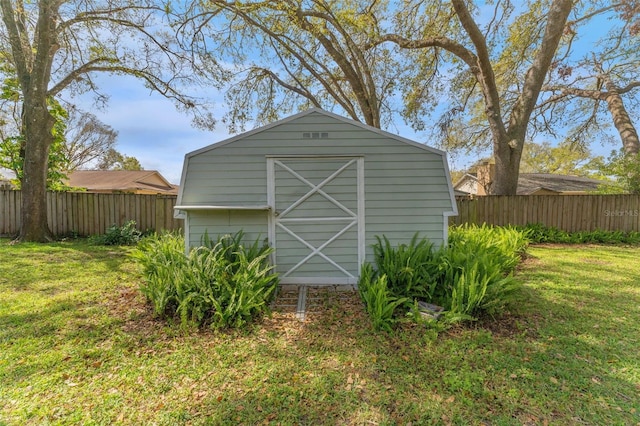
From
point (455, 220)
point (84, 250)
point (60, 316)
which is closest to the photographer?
point (60, 316)

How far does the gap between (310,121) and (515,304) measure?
12.9 ft

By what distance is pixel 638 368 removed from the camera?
2.46 meters

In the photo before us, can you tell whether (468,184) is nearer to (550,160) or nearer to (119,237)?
(550,160)

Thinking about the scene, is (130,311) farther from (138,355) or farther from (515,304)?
(515,304)

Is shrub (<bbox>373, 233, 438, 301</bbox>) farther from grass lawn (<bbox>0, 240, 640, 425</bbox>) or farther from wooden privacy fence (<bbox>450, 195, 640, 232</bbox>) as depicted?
wooden privacy fence (<bbox>450, 195, 640, 232</bbox>)

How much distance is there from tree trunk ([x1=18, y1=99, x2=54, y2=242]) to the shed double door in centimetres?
739

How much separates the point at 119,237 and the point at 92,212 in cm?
158

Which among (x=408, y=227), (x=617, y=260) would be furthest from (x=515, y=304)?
(x=617, y=260)

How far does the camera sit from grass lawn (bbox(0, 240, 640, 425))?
6.44 ft

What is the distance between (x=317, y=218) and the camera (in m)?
4.52

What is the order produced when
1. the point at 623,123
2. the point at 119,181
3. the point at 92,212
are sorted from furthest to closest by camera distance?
the point at 119,181, the point at 623,123, the point at 92,212

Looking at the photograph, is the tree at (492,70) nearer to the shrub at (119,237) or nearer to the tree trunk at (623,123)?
the tree trunk at (623,123)

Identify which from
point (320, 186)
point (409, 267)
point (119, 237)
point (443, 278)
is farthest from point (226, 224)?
point (119, 237)

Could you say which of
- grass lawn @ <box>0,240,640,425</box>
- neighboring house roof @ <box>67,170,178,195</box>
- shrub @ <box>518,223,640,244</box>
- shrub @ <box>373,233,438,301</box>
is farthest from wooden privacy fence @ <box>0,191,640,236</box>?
neighboring house roof @ <box>67,170,178,195</box>
